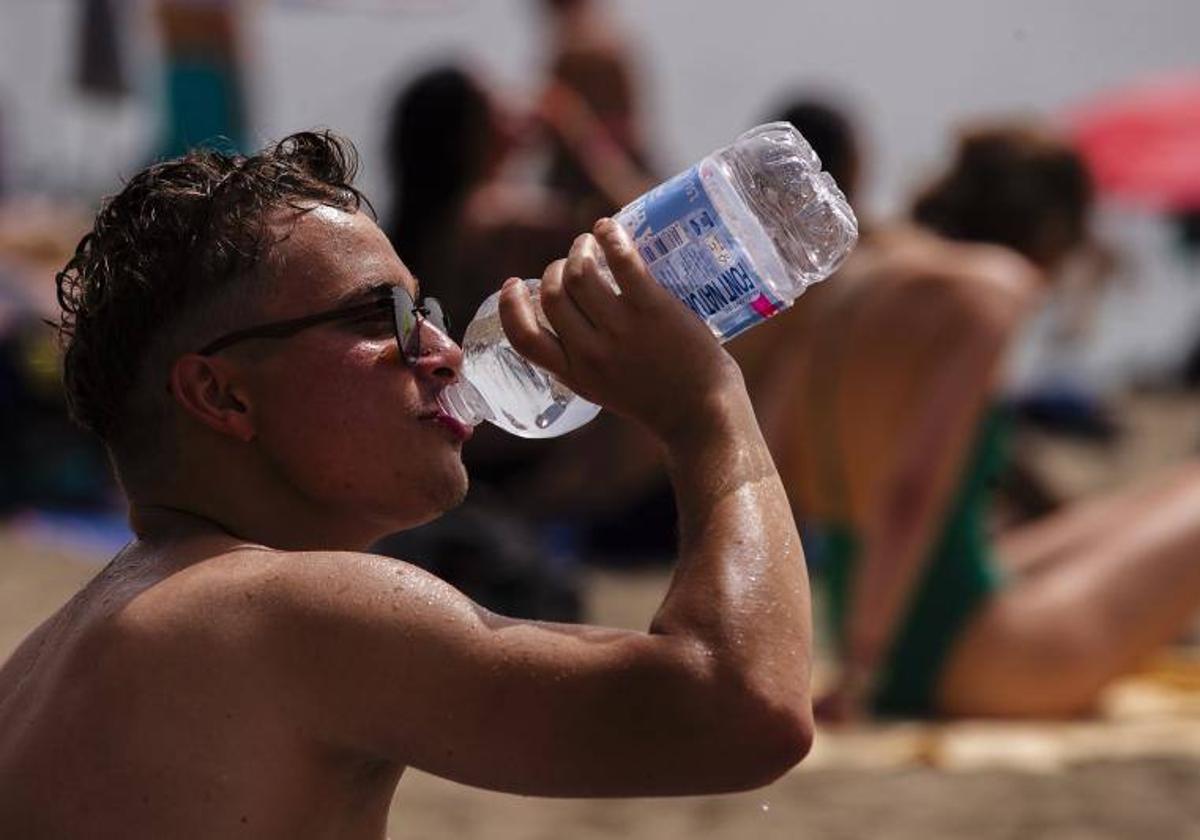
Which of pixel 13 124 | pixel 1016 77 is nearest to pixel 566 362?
pixel 1016 77

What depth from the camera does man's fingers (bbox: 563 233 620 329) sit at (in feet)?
6.77

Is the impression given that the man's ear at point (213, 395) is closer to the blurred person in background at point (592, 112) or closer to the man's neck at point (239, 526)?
the man's neck at point (239, 526)

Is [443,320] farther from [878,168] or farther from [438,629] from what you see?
[878,168]

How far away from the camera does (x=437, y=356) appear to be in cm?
223

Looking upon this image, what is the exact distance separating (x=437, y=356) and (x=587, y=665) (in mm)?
423

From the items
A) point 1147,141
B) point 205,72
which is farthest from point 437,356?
point 1147,141

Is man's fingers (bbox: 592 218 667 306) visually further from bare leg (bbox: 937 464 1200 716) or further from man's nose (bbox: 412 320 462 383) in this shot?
bare leg (bbox: 937 464 1200 716)

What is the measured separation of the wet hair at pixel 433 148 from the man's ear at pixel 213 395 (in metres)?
4.28

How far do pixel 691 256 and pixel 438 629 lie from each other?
1.52ft

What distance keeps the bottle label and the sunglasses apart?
0.24m

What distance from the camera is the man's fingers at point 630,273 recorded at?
2.07 m

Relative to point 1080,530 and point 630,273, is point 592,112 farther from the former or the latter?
point 630,273

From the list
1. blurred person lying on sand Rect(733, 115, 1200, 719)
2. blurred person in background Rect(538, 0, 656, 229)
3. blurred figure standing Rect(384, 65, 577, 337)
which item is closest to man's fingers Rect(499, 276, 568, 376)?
blurred person lying on sand Rect(733, 115, 1200, 719)

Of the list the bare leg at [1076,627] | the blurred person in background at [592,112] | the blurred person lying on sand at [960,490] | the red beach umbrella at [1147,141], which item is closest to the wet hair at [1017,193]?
the blurred person lying on sand at [960,490]
